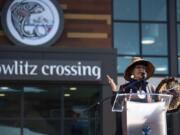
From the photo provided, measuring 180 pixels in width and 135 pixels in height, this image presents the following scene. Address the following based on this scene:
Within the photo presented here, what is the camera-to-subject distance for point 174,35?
66.7 feet

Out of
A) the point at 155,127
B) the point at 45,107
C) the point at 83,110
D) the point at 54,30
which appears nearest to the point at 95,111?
the point at 83,110

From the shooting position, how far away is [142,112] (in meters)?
4.80

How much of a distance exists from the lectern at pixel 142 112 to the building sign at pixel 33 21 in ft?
47.1

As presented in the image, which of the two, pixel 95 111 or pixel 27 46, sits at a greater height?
pixel 27 46

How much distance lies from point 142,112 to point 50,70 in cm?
1367

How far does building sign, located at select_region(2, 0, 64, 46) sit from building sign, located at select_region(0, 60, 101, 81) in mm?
986

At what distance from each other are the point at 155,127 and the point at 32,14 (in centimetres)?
1475

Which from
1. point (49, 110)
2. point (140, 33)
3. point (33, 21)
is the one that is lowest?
point (49, 110)

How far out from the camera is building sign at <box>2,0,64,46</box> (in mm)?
19000

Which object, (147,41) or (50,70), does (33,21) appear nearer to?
(50,70)

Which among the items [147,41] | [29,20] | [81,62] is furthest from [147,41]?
[29,20]

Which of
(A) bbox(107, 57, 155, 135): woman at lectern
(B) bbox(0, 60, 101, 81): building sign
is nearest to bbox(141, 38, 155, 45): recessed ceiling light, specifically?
(B) bbox(0, 60, 101, 81): building sign

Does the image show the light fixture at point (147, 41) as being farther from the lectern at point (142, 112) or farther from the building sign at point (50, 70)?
the lectern at point (142, 112)

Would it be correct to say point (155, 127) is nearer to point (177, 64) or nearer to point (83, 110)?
point (83, 110)
